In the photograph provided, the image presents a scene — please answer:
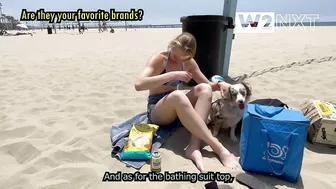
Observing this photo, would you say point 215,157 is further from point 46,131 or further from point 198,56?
point 198,56

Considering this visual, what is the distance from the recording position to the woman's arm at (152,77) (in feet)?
7.37

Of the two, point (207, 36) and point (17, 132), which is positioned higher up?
point (207, 36)

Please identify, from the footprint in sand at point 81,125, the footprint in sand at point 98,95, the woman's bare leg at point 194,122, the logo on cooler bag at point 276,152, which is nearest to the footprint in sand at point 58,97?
the footprint in sand at point 98,95

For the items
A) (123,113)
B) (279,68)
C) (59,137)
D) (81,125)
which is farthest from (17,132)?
(279,68)

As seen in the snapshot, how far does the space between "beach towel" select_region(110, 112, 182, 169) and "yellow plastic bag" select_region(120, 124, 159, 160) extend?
0.04 m

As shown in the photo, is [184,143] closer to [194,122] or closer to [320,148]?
[194,122]

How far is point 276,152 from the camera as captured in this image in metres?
1.81

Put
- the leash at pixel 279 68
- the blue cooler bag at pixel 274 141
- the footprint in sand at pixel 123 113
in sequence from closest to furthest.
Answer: the blue cooler bag at pixel 274 141
the footprint in sand at pixel 123 113
the leash at pixel 279 68

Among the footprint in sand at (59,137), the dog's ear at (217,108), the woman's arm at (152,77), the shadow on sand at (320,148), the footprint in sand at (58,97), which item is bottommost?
the footprint in sand at (59,137)

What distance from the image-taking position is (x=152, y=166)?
1980mm

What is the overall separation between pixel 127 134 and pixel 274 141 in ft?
4.25

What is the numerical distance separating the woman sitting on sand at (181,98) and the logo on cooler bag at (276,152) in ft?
1.05

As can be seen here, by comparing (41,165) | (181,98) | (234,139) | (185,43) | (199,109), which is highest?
(185,43)

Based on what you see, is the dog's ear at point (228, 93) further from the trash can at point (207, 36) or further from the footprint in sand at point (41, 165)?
the trash can at point (207, 36)
